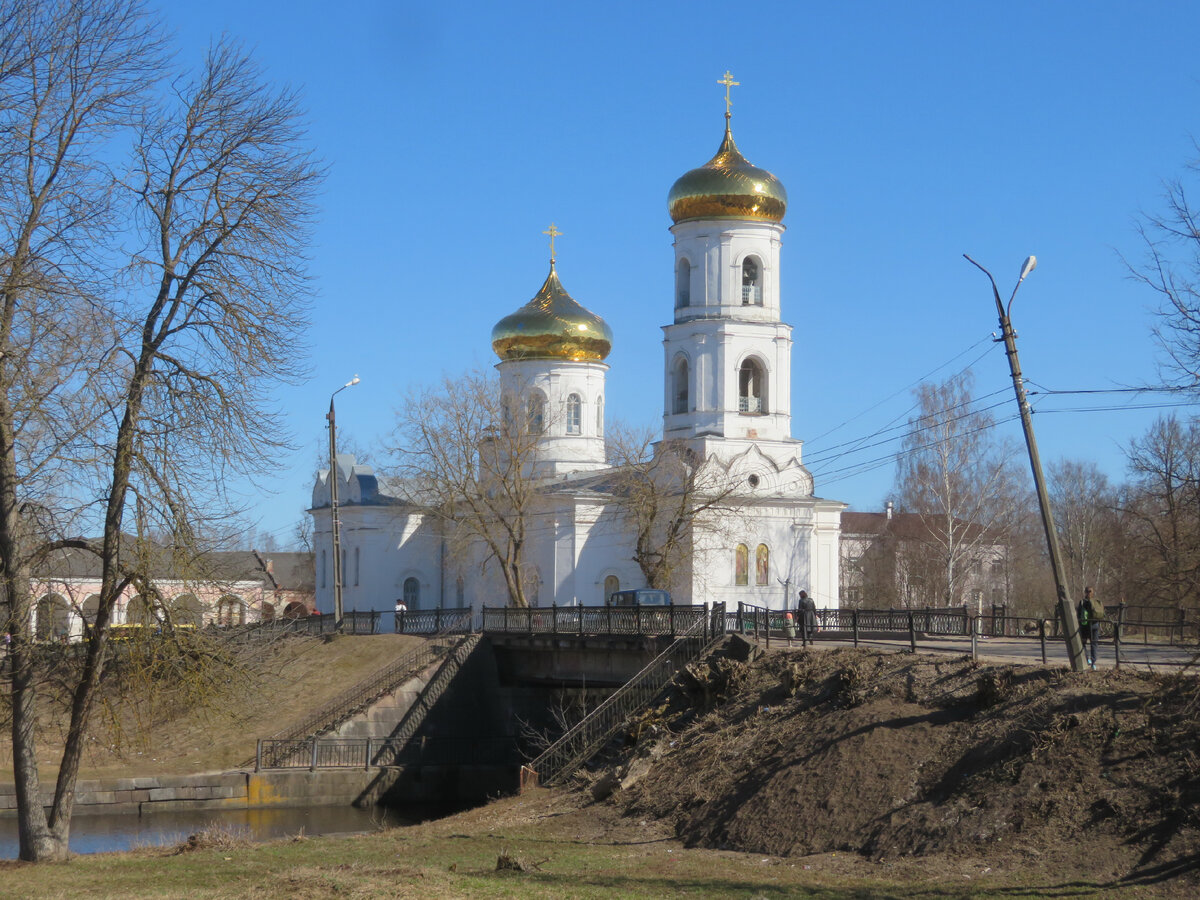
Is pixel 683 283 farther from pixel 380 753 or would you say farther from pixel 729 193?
pixel 380 753

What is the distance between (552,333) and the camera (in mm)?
56594

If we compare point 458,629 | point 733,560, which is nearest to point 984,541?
point 733,560

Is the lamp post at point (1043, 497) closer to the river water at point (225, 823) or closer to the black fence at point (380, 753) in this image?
the river water at point (225, 823)

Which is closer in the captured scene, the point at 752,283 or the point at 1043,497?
the point at 1043,497

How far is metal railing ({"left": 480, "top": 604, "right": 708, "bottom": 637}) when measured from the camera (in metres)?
29.9

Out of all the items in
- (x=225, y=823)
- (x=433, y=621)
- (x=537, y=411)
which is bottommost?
(x=225, y=823)

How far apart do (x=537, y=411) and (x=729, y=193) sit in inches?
454

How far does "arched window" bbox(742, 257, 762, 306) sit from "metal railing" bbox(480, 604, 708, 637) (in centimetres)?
1564

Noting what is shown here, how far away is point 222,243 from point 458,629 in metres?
26.0

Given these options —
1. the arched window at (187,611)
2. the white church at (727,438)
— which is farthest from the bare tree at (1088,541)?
the arched window at (187,611)

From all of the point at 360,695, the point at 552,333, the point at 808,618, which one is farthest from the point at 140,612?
the point at 552,333

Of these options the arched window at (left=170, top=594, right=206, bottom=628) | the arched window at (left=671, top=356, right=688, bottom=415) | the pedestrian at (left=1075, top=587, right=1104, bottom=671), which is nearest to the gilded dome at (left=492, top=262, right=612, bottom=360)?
the arched window at (left=671, top=356, right=688, bottom=415)

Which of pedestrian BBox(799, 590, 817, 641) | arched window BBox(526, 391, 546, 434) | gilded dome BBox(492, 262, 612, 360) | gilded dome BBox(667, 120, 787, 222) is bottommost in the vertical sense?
pedestrian BBox(799, 590, 817, 641)

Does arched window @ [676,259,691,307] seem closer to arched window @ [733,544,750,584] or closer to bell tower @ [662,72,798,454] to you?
bell tower @ [662,72,798,454]
